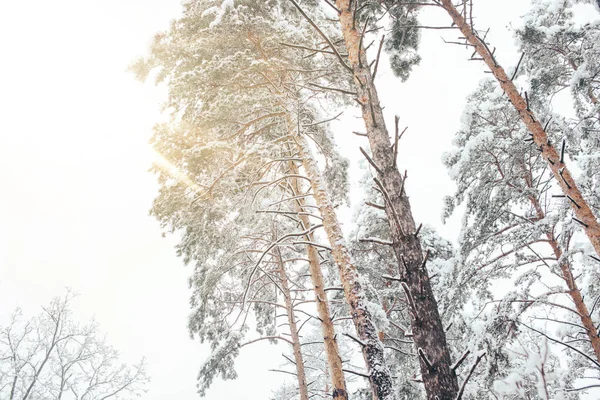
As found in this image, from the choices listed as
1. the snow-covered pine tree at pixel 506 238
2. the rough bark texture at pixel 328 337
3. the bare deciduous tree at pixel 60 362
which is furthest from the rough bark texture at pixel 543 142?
the bare deciduous tree at pixel 60 362

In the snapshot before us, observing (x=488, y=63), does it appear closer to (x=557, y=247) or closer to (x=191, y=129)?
(x=557, y=247)

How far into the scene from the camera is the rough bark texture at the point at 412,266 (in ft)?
5.72

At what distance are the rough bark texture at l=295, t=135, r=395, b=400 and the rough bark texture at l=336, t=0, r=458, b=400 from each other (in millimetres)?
1709

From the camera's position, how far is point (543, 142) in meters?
4.81

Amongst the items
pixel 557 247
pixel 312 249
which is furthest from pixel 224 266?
pixel 557 247

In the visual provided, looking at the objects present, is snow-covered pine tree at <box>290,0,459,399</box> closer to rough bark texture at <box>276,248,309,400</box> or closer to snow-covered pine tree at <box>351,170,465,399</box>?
snow-covered pine tree at <box>351,170,465,399</box>

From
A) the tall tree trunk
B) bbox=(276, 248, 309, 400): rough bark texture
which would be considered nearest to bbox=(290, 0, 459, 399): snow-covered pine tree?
the tall tree trunk

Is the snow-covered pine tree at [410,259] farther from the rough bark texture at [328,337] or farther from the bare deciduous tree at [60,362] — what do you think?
the bare deciduous tree at [60,362]

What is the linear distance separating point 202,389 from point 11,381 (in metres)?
14.5

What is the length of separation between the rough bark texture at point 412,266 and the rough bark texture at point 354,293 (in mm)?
1709

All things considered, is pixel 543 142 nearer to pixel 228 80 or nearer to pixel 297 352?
pixel 228 80

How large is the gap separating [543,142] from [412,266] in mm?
4285

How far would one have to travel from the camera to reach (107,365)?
1820cm

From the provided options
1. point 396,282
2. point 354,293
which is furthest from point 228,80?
point 396,282
